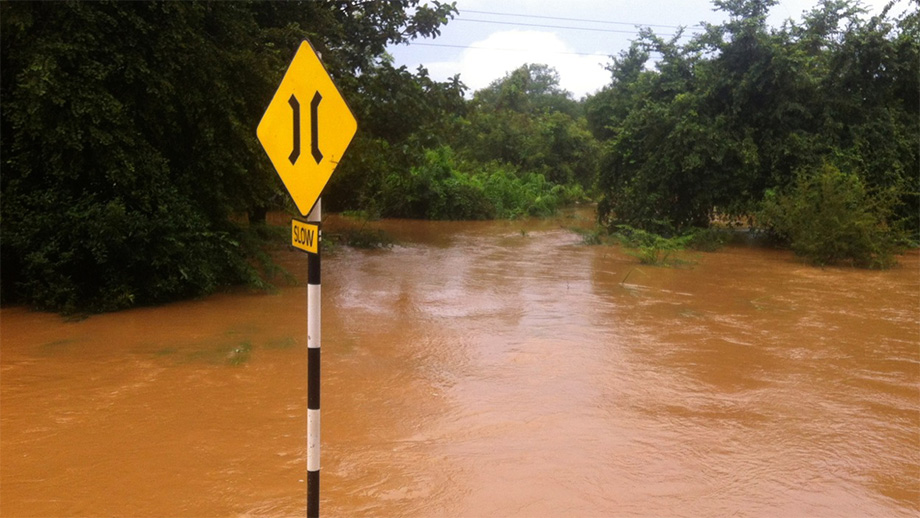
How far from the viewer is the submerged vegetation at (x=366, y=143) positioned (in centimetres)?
982

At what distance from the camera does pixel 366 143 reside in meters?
17.3

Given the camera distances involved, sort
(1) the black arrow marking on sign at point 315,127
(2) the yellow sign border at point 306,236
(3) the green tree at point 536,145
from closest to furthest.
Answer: (2) the yellow sign border at point 306,236 < (1) the black arrow marking on sign at point 315,127 < (3) the green tree at point 536,145

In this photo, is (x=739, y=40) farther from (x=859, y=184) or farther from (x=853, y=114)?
(x=859, y=184)

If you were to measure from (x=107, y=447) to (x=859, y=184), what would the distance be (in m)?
15.8

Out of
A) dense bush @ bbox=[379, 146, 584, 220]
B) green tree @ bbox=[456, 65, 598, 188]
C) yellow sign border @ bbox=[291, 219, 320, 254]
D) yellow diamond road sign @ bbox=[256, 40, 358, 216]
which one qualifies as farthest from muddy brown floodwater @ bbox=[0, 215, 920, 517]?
green tree @ bbox=[456, 65, 598, 188]

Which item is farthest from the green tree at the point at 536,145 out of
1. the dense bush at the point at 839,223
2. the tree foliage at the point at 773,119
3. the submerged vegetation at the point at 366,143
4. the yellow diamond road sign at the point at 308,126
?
the yellow diamond road sign at the point at 308,126

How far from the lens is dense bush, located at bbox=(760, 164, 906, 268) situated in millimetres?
16344

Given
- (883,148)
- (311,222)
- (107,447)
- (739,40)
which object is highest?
(739,40)

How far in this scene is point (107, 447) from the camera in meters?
5.66

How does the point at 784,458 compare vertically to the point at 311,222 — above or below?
below

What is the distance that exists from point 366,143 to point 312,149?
14.1m

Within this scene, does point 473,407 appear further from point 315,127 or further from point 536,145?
point 536,145

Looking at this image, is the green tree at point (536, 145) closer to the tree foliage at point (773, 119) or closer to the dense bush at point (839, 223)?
the tree foliage at point (773, 119)

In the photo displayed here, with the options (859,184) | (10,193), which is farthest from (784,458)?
(859,184)
